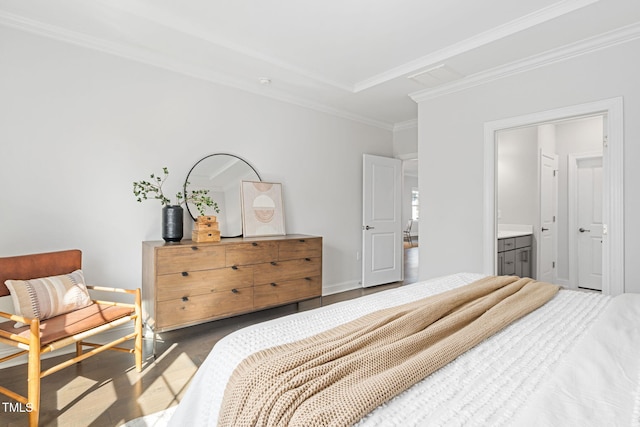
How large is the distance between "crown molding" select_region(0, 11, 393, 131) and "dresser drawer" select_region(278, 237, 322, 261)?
1730mm

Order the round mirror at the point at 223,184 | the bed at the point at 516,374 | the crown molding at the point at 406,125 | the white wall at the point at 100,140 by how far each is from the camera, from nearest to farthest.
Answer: the bed at the point at 516,374
the white wall at the point at 100,140
the round mirror at the point at 223,184
the crown molding at the point at 406,125

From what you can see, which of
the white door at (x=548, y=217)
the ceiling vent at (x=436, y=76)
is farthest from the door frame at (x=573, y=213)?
the ceiling vent at (x=436, y=76)

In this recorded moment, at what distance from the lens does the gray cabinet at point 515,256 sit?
3865 millimetres

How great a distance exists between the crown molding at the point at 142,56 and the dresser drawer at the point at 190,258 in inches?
68.4

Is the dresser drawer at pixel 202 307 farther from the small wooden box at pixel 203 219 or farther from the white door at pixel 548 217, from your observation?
the white door at pixel 548 217

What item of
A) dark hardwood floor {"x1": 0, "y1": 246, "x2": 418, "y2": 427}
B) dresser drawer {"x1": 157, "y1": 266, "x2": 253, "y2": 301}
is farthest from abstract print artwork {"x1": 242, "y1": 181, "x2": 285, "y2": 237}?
dark hardwood floor {"x1": 0, "y1": 246, "x2": 418, "y2": 427}

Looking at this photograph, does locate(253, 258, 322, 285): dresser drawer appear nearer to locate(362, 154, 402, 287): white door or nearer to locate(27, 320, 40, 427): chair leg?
locate(362, 154, 402, 287): white door

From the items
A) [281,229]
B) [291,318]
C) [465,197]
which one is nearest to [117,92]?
[281,229]

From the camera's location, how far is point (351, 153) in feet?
15.8

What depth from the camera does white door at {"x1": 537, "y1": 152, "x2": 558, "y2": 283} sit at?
4.54m

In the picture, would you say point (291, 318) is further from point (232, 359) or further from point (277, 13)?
point (277, 13)

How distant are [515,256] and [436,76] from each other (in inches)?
93.2

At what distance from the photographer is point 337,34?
2.80 m

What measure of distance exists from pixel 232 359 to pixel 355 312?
1.99 ft
